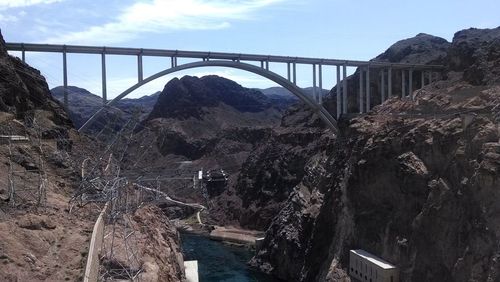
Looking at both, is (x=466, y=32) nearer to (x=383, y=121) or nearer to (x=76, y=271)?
(x=383, y=121)

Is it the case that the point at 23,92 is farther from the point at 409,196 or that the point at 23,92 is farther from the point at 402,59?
the point at 402,59

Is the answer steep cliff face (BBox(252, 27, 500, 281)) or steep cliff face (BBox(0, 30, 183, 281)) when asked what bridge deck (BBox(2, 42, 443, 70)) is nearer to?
steep cliff face (BBox(0, 30, 183, 281))

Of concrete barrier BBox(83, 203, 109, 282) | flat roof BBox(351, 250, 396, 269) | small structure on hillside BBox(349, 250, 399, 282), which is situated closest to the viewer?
concrete barrier BBox(83, 203, 109, 282)

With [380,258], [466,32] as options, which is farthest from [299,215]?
[466,32]

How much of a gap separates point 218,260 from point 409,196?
28.1 m

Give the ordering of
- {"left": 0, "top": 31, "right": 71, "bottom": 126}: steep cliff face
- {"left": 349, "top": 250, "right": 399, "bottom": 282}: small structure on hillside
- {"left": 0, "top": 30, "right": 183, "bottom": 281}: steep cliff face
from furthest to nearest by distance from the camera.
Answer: {"left": 349, "top": 250, "right": 399, "bottom": 282}: small structure on hillside, {"left": 0, "top": 31, "right": 71, "bottom": 126}: steep cliff face, {"left": 0, "top": 30, "right": 183, "bottom": 281}: steep cliff face

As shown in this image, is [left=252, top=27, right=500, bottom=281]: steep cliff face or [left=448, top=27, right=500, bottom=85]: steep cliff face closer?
[left=252, top=27, right=500, bottom=281]: steep cliff face

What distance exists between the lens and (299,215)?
52.3 meters

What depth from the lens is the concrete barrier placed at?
17.9 m

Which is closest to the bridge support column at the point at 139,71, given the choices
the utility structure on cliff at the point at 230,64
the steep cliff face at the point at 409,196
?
the utility structure on cliff at the point at 230,64

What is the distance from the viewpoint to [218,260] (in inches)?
2375

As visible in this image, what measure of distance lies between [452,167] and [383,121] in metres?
11.9

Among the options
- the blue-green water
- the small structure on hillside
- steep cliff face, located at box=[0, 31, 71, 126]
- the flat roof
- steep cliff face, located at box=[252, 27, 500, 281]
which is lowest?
the blue-green water

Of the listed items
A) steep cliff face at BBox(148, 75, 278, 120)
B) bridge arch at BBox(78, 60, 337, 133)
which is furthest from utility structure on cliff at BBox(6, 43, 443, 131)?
steep cliff face at BBox(148, 75, 278, 120)
